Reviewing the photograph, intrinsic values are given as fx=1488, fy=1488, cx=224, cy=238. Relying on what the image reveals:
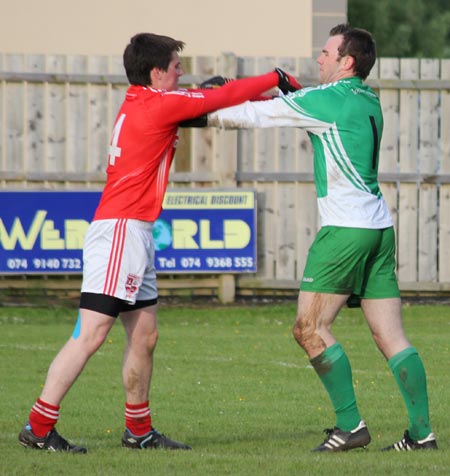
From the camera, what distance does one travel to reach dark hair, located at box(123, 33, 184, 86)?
25.2 ft

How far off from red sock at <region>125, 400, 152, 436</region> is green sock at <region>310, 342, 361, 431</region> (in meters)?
0.98

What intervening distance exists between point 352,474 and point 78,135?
11.0 metres

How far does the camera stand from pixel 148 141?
7.63 metres

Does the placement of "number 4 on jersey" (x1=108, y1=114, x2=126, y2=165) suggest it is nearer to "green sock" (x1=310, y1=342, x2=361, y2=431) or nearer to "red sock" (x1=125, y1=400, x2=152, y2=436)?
"red sock" (x1=125, y1=400, x2=152, y2=436)

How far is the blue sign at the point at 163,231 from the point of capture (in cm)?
1689

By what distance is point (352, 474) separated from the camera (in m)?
6.73

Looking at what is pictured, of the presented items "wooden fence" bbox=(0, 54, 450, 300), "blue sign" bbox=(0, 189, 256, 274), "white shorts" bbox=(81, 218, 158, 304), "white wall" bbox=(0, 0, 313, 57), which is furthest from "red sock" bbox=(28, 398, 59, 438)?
"white wall" bbox=(0, 0, 313, 57)

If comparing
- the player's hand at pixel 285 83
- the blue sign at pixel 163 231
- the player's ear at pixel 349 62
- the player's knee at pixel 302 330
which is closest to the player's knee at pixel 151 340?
the player's knee at pixel 302 330

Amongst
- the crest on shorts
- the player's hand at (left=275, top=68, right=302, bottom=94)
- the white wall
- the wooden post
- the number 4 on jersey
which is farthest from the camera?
the white wall

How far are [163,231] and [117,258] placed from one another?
9.46 metres

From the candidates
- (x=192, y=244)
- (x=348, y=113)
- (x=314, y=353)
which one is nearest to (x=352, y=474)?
(x=314, y=353)

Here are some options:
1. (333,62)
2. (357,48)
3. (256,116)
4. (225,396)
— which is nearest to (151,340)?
(256,116)

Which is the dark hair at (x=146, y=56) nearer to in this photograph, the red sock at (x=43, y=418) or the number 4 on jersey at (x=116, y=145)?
the number 4 on jersey at (x=116, y=145)

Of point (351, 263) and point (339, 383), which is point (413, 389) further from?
point (351, 263)
